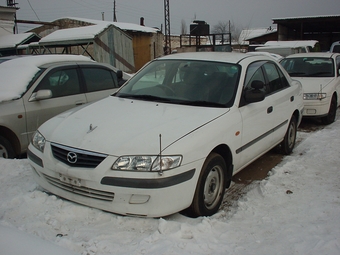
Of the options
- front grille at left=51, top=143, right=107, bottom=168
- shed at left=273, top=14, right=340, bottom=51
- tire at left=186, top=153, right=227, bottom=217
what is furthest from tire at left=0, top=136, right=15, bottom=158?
shed at left=273, top=14, right=340, bottom=51

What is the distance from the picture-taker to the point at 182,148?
304 cm

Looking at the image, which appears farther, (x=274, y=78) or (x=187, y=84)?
(x=274, y=78)

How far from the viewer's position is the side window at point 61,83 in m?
A: 5.53

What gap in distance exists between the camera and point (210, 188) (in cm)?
353

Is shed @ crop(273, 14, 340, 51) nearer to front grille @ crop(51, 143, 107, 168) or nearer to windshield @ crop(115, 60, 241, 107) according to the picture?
windshield @ crop(115, 60, 241, 107)

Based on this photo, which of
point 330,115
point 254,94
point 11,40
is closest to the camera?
point 254,94

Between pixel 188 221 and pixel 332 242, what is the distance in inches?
49.1

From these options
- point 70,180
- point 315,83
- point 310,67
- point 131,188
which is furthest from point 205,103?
point 310,67

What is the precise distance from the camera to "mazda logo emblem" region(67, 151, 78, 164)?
10.2ft

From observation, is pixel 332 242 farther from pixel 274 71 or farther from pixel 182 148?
pixel 274 71

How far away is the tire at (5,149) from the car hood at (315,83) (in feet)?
20.7

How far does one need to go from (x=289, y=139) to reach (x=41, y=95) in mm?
4081

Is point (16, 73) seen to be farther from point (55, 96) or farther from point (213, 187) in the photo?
point (213, 187)

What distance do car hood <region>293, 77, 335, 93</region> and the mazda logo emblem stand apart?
20.8 feet
